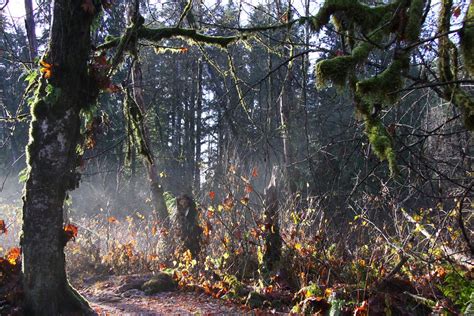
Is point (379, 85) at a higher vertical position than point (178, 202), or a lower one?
higher

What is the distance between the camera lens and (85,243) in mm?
11328

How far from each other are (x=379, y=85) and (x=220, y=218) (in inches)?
236

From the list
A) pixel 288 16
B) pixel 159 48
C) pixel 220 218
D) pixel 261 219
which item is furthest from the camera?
pixel 220 218

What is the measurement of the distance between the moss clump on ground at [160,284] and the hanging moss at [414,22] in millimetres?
6041

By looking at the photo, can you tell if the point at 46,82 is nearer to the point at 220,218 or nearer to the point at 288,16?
the point at 288,16

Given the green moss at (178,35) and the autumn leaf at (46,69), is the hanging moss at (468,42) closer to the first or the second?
the green moss at (178,35)

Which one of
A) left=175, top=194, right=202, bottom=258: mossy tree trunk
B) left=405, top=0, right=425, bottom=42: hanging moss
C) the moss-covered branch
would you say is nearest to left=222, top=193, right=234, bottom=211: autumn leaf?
left=175, top=194, right=202, bottom=258: mossy tree trunk

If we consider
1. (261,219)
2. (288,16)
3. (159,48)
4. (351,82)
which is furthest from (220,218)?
(351,82)

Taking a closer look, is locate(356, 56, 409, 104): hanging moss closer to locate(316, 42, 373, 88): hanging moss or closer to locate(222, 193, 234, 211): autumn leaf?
locate(316, 42, 373, 88): hanging moss

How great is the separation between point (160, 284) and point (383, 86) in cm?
604

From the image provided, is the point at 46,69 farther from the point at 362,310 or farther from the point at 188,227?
the point at 188,227

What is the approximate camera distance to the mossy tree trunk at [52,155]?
4.96 metres

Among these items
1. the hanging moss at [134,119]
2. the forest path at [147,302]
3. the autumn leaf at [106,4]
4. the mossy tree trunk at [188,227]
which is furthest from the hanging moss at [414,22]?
the mossy tree trunk at [188,227]

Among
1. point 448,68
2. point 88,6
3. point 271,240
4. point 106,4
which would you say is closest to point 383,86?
point 448,68
